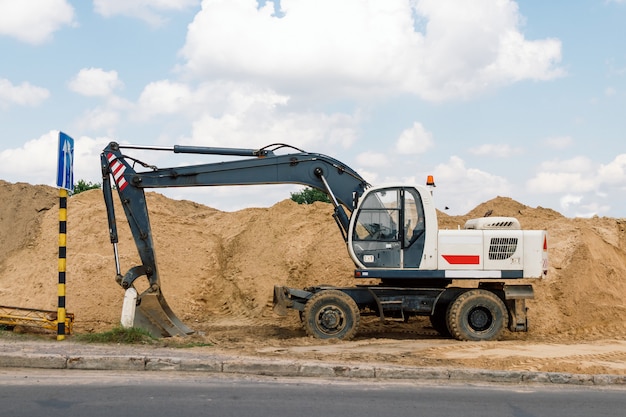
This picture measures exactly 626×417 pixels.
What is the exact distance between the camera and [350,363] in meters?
10.6

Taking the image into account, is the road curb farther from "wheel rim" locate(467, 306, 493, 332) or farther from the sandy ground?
"wheel rim" locate(467, 306, 493, 332)

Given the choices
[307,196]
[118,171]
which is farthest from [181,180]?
[307,196]

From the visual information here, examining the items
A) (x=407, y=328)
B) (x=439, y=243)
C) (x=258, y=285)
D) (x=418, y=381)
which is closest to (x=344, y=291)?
(x=439, y=243)

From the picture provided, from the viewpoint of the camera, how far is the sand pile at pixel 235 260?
18.2 m

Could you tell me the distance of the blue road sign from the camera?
13266 millimetres

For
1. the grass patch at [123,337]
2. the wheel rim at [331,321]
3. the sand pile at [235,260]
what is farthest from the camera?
the sand pile at [235,260]

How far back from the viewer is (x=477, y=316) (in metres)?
14.5

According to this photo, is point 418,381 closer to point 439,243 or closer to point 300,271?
point 439,243

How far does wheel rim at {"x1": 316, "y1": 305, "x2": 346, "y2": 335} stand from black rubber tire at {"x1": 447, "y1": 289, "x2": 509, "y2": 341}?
2.10 metres

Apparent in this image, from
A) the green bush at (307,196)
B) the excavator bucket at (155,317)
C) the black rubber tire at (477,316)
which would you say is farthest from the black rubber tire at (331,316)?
the green bush at (307,196)

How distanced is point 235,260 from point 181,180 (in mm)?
7416

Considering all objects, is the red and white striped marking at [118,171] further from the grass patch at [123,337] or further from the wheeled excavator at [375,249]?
the grass patch at [123,337]

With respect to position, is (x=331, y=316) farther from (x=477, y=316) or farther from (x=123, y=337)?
(x=123, y=337)

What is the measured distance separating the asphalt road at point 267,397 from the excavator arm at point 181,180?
14.1 feet
